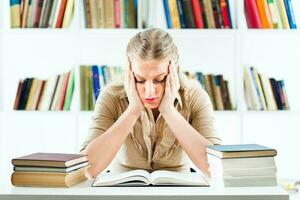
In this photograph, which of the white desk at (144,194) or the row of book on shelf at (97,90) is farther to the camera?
the row of book on shelf at (97,90)

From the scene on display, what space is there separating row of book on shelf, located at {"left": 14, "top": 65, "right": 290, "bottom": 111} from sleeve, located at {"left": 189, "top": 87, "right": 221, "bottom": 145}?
3.55 ft

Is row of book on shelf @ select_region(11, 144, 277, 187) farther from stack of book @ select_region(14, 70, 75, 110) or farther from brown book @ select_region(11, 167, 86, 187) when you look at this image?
stack of book @ select_region(14, 70, 75, 110)

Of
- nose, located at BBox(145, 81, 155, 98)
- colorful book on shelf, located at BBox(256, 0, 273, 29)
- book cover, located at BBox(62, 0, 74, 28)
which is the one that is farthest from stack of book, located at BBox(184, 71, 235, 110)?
nose, located at BBox(145, 81, 155, 98)

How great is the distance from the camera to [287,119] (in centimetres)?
369

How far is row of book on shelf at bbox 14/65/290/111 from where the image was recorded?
339 cm

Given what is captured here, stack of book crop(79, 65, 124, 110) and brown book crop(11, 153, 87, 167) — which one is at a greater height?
stack of book crop(79, 65, 124, 110)

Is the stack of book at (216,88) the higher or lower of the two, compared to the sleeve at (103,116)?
higher

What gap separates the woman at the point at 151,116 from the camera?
2145 millimetres

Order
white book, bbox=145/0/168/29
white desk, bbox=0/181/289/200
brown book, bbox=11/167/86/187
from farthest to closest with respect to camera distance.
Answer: white book, bbox=145/0/168/29, brown book, bbox=11/167/86/187, white desk, bbox=0/181/289/200

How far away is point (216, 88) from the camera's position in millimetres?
3416

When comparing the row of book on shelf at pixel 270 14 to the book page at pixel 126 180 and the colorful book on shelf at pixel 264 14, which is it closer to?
the colorful book on shelf at pixel 264 14

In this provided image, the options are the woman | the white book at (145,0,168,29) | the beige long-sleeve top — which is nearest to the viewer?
the woman

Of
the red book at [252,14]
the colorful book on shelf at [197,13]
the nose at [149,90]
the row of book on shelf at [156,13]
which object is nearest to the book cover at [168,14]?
the row of book on shelf at [156,13]

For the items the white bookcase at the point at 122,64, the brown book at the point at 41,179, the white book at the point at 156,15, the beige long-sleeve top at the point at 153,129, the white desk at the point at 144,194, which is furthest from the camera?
the white bookcase at the point at 122,64
